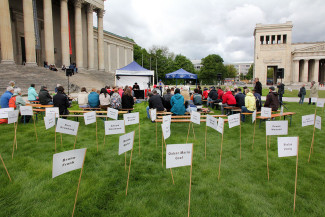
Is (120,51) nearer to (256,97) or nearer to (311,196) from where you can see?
(256,97)

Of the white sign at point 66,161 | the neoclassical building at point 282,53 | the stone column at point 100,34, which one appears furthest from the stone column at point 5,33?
the neoclassical building at point 282,53

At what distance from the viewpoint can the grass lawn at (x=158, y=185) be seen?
288cm

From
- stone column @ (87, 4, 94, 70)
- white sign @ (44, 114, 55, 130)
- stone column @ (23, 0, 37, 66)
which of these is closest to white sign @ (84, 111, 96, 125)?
white sign @ (44, 114, 55, 130)

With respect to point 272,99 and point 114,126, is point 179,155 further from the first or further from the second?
point 272,99

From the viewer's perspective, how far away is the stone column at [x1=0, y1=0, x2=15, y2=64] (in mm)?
19562

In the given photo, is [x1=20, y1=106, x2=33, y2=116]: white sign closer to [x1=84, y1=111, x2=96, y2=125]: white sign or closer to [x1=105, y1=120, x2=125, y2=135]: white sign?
[x1=84, y1=111, x2=96, y2=125]: white sign

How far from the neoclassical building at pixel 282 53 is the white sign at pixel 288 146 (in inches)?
2129

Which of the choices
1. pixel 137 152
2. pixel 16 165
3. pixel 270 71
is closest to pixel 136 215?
pixel 137 152

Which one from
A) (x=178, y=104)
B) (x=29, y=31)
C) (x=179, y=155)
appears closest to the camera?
(x=179, y=155)

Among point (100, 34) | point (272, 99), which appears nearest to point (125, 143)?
point (272, 99)

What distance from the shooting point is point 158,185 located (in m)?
3.51

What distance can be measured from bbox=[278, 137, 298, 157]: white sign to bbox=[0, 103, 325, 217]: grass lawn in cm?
73

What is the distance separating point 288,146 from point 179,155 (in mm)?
1787

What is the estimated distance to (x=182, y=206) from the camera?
297cm
